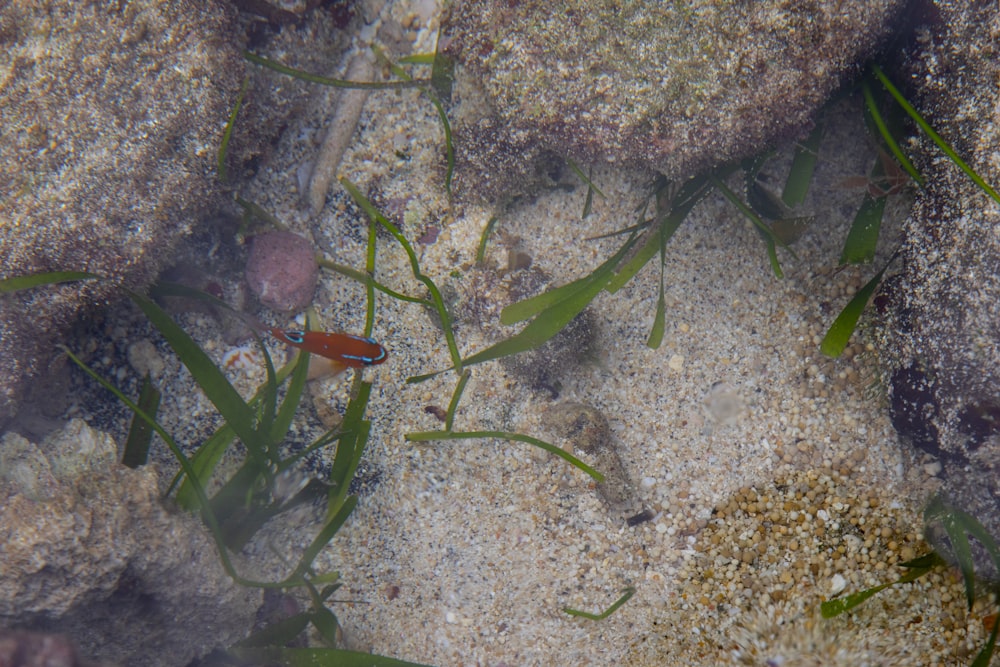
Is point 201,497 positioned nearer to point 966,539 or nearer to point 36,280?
point 36,280

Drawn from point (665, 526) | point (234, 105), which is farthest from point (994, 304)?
point (234, 105)

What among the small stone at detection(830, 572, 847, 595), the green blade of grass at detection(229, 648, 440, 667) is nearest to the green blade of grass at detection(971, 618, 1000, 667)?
the small stone at detection(830, 572, 847, 595)

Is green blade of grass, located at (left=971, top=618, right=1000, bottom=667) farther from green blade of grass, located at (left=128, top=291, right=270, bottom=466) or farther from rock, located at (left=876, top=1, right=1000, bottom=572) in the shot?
green blade of grass, located at (left=128, top=291, right=270, bottom=466)

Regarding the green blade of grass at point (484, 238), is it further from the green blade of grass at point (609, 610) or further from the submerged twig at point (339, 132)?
the green blade of grass at point (609, 610)

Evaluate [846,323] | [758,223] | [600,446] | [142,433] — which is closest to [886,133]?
[758,223]

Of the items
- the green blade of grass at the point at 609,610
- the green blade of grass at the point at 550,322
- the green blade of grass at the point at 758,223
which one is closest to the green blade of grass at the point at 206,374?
the green blade of grass at the point at 550,322

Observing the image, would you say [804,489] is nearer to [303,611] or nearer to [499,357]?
[499,357]

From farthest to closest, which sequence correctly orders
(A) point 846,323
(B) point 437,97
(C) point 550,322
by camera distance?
(B) point 437,97 < (C) point 550,322 < (A) point 846,323
